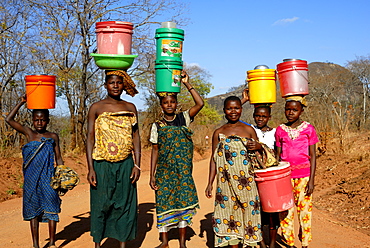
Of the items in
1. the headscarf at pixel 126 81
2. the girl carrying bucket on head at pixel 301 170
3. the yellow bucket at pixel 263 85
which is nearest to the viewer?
the headscarf at pixel 126 81

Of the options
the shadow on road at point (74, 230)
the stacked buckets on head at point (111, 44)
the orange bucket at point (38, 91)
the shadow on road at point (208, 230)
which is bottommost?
the shadow on road at point (208, 230)

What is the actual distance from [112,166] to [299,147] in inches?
83.2

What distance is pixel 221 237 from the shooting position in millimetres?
4039

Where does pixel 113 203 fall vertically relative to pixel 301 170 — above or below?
below

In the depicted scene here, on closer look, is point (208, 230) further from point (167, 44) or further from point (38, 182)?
point (167, 44)

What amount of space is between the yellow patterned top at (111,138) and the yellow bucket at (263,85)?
1638mm

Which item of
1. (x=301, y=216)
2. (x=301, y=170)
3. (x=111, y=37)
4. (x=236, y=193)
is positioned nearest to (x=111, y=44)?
(x=111, y=37)

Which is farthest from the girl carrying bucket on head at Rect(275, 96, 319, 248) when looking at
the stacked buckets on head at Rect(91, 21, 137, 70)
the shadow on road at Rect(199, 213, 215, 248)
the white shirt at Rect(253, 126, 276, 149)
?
the stacked buckets on head at Rect(91, 21, 137, 70)

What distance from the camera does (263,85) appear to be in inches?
186

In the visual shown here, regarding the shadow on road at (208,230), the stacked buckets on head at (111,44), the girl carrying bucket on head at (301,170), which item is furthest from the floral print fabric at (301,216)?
the stacked buckets on head at (111,44)

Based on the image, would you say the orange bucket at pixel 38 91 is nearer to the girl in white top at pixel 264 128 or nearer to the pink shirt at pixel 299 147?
the girl in white top at pixel 264 128

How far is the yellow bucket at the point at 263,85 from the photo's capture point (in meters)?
4.70

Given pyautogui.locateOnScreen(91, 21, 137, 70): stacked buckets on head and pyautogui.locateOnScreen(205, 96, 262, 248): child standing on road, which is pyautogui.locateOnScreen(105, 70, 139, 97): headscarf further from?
pyautogui.locateOnScreen(205, 96, 262, 248): child standing on road

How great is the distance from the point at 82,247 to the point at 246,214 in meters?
2.09
